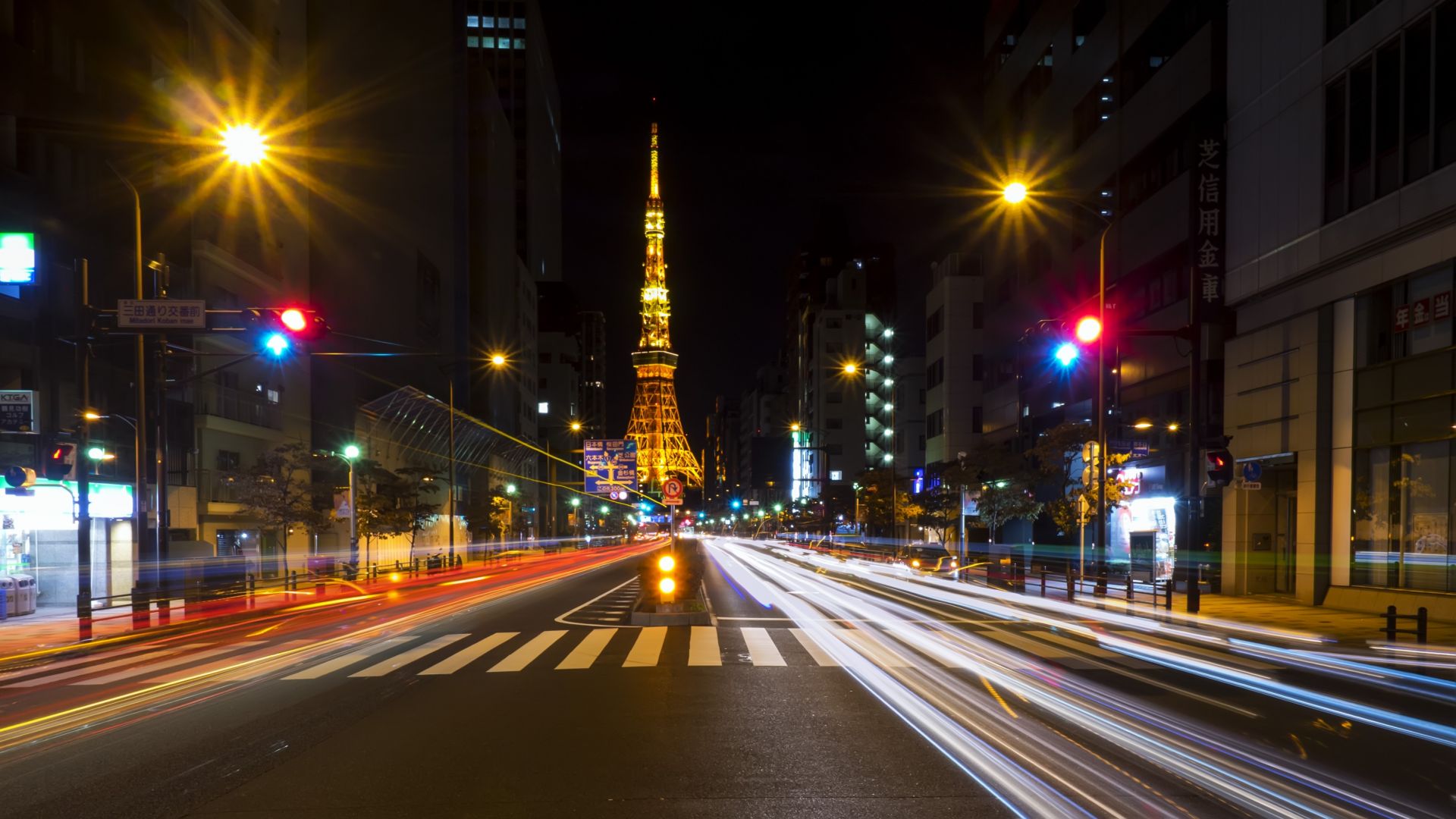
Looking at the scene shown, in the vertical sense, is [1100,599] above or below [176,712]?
below

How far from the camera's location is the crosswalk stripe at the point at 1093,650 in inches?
584

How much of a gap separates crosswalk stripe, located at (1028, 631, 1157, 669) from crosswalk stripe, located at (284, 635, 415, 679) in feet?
38.7

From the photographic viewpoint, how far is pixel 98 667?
604 inches

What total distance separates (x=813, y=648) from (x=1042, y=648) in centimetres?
391

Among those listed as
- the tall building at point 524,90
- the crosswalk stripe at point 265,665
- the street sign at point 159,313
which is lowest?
the crosswalk stripe at point 265,665

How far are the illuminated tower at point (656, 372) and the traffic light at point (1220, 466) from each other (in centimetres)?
13019

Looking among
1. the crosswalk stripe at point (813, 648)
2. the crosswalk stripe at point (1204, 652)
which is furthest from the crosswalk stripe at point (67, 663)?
the crosswalk stripe at point (1204, 652)

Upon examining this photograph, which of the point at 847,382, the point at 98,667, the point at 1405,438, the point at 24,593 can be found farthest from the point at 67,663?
the point at 847,382

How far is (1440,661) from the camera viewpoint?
15203mm

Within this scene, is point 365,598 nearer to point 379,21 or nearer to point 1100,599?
point 1100,599

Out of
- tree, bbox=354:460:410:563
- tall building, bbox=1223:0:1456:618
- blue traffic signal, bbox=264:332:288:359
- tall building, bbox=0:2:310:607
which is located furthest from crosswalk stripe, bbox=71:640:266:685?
tree, bbox=354:460:410:563

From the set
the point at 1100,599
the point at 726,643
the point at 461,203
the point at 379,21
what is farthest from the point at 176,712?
the point at 461,203

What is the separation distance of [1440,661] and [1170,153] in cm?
2300

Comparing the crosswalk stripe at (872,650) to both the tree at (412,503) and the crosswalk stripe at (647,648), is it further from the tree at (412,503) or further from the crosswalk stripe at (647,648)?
the tree at (412,503)
